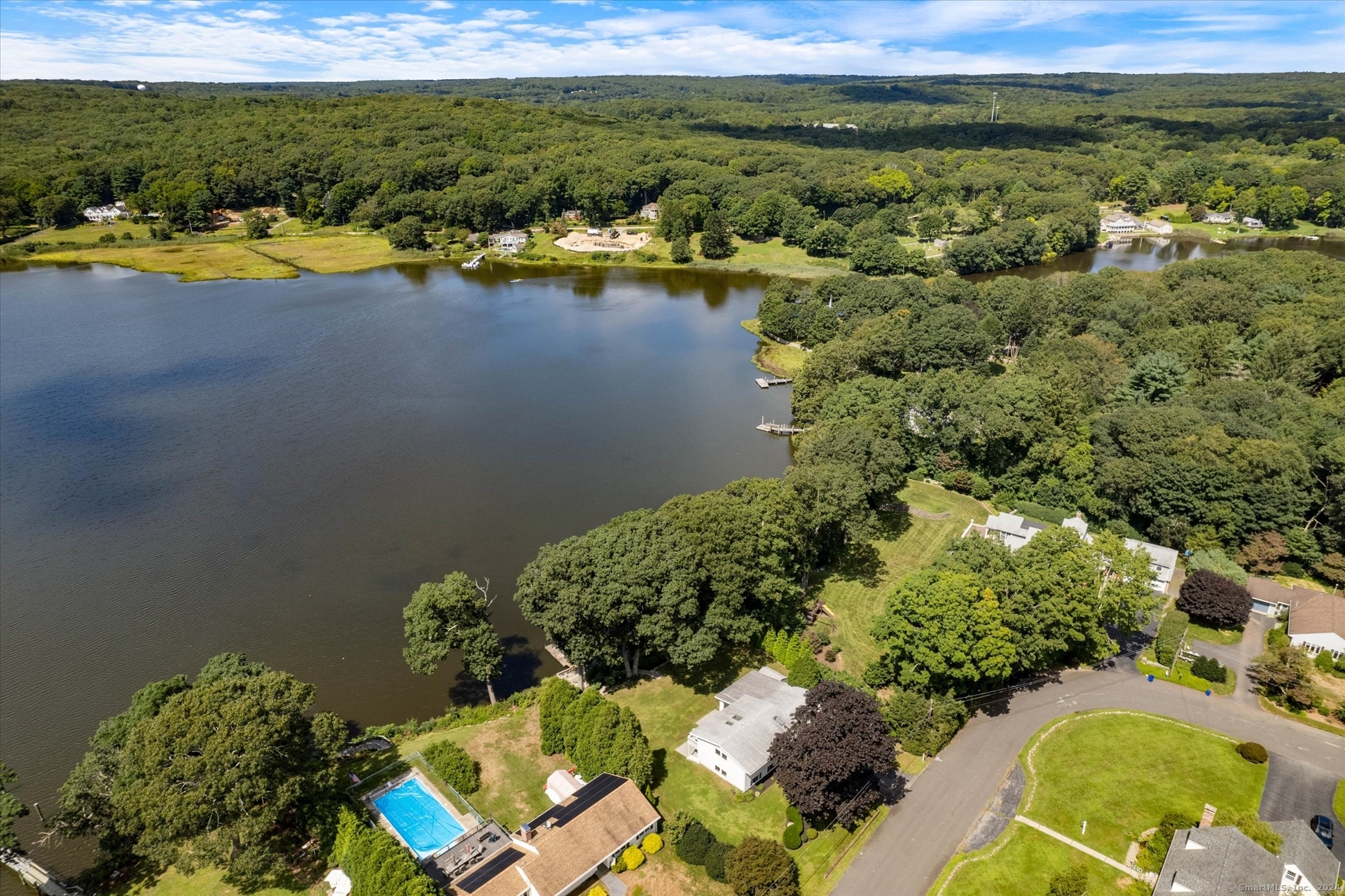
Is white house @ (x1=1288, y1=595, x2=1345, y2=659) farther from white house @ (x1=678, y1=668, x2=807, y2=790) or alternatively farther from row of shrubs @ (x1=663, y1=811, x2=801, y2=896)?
row of shrubs @ (x1=663, y1=811, x2=801, y2=896)

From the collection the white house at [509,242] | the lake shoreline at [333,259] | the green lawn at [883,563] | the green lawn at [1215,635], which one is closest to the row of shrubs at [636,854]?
the green lawn at [883,563]

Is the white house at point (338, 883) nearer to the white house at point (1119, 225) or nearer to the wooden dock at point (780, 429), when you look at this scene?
the wooden dock at point (780, 429)

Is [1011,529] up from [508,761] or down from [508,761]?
up

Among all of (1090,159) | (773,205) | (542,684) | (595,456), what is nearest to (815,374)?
(595,456)

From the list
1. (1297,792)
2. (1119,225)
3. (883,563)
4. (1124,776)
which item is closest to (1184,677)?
(1297,792)

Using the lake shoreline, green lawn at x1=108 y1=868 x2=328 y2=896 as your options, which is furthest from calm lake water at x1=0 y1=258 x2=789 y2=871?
the lake shoreline

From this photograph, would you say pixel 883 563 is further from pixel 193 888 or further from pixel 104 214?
pixel 104 214
